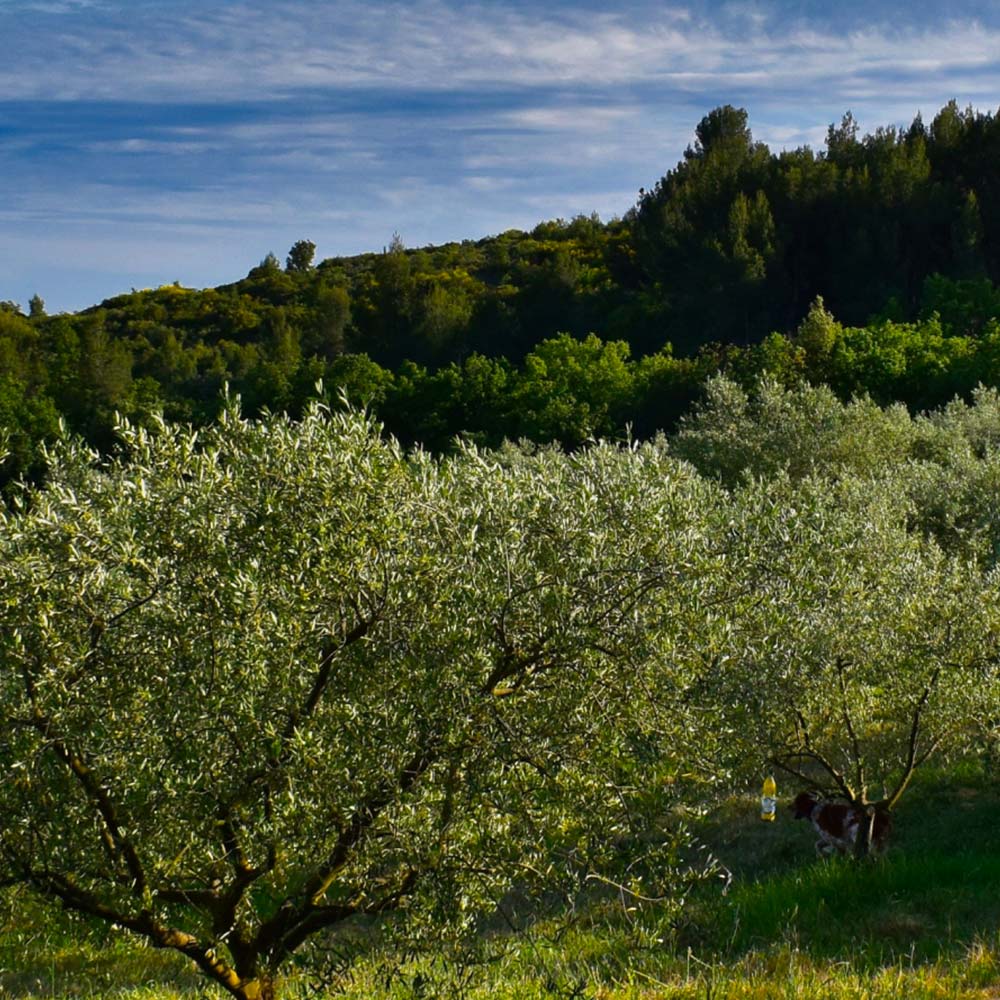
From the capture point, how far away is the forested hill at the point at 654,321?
62.0 m

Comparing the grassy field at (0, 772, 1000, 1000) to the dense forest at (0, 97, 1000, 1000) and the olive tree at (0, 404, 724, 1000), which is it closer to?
the dense forest at (0, 97, 1000, 1000)

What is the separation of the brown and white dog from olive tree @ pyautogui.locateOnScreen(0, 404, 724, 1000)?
8.95 metres

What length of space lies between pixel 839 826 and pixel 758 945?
A: 3895 mm

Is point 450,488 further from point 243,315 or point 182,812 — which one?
point 243,315

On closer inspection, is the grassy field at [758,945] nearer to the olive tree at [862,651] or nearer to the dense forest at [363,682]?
the dense forest at [363,682]

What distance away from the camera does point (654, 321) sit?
80.4m

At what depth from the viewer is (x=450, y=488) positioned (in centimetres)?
787

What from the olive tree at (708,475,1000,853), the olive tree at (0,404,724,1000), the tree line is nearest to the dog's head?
the olive tree at (708,475,1000,853)

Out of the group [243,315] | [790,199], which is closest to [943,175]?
[790,199]

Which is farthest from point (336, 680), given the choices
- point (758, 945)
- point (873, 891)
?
point (873, 891)

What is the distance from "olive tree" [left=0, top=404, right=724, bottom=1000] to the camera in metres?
6.76

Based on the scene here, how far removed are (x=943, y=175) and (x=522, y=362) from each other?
1395 inches

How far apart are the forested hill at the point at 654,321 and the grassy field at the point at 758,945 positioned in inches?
1501

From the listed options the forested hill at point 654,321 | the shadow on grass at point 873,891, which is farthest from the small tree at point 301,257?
the shadow on grass at point 873,891
